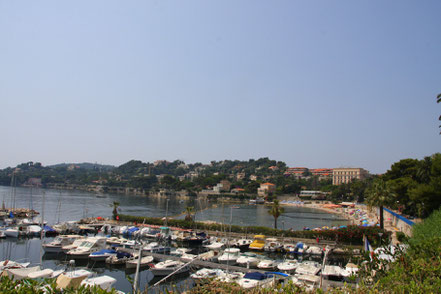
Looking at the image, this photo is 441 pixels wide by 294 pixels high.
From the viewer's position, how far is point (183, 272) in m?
25.9

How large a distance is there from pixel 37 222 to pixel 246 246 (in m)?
31.2

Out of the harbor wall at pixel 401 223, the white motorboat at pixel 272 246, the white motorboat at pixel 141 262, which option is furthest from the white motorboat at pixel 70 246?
the harbor wall at pixel 401 223

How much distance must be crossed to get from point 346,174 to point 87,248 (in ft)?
483

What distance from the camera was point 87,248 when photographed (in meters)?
30.8

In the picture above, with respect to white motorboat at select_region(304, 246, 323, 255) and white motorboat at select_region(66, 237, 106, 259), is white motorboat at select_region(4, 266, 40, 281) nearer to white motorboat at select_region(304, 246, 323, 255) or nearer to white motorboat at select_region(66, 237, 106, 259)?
white motorboat at select_region(66, 237, 106, 259)

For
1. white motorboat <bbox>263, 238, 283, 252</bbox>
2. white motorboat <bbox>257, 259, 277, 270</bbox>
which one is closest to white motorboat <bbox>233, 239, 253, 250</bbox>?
white motorboat <bbox>263, 238, 283, 252</bbox>

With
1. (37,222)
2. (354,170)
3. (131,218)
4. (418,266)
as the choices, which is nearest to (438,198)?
(418,266)

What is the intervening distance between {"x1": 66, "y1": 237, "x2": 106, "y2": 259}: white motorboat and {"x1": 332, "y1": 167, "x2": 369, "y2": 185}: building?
141 meters

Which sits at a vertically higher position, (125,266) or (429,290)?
(429,290)

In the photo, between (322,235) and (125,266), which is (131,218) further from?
(322,235)

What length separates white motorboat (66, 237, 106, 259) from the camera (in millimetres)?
30219

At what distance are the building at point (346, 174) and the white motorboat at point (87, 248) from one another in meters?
141

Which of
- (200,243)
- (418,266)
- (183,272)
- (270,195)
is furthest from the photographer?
(270,195)

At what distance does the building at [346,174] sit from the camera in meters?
157
